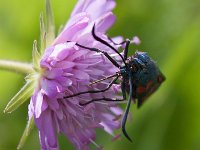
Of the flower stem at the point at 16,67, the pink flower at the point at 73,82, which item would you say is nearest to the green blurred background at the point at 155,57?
the pink flower at the point at 73,82

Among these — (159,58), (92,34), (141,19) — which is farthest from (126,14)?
(92,34)

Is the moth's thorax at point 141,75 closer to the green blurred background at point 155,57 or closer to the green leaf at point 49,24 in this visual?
the green leaf at point 49,24

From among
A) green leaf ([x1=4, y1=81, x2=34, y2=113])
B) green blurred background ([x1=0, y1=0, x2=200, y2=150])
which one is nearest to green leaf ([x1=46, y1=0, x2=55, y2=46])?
green leaf ([x1=4, y1=81, x2=34, y2=113])

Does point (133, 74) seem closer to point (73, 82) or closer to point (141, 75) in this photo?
point (141, 75)

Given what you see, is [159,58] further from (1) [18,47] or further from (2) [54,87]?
(2) [54,87]

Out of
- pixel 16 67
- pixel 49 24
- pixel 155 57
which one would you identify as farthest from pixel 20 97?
pixel 155 57
